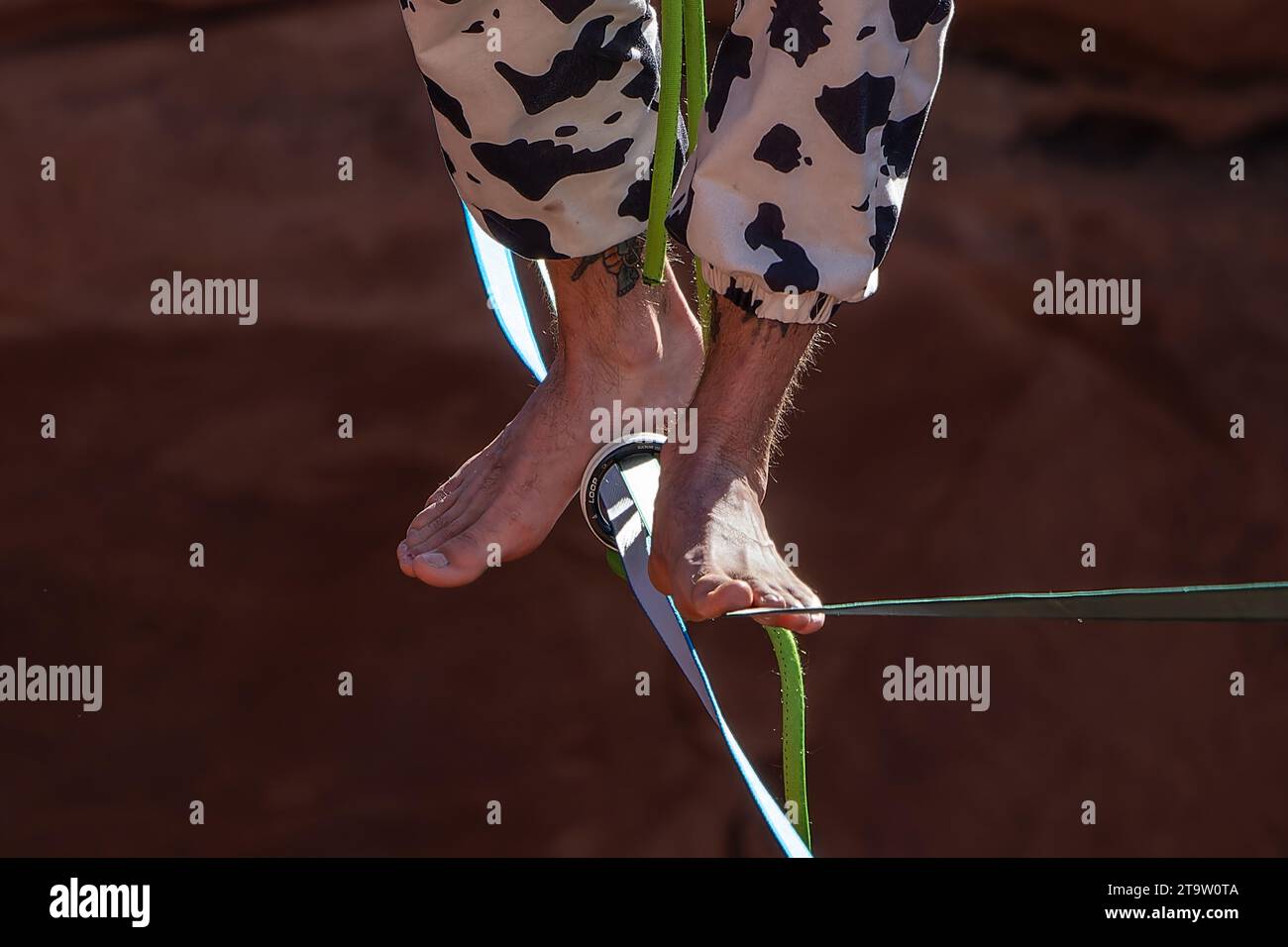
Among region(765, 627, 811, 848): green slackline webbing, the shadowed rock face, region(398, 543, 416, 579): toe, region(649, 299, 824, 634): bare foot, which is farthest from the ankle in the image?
the shadowed rock face

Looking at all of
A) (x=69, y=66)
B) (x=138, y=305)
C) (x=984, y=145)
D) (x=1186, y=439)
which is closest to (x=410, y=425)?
(x=138, y=305)

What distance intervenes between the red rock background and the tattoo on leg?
86cm

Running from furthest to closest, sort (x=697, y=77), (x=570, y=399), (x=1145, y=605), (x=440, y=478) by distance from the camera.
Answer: (x=440, y=478) → (x=570, y=399) → (x=697, y=77) → (x=1145, y=605)

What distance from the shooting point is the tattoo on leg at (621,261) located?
0.99 metres

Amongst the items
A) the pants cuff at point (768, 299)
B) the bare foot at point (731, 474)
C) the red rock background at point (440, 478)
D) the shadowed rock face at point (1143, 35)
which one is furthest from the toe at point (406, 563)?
the shadowed rock face at point (1143, 35)

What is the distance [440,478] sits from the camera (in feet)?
6.00

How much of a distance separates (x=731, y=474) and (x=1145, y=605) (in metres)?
0.40

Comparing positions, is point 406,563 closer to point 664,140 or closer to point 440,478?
point 664,140

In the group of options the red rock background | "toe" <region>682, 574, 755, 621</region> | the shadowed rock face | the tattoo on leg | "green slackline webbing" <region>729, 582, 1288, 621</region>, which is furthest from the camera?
the shadowed rock face

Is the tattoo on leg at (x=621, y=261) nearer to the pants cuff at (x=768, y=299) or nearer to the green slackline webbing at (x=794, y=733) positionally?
the pants cuff at (x=768, y=299)

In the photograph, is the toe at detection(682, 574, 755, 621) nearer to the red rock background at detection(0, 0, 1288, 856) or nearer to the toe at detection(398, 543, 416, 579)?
the toe at detection(398, 543, 416, 579)

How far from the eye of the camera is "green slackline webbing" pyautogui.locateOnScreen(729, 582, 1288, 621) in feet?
1.63

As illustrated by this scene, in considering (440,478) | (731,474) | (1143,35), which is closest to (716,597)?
(731,474)

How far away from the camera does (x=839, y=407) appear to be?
6.20ft
